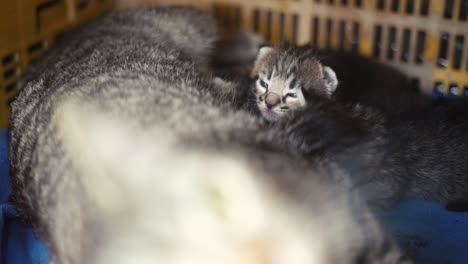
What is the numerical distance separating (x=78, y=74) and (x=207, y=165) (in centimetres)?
75

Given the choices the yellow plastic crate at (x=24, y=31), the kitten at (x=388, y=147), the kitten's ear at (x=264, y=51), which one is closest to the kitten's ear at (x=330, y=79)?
the kitten at (x=388, y=147)

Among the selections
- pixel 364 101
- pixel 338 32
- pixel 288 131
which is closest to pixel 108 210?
→ pixel 288 131

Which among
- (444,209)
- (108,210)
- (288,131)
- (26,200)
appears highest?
(288,131)

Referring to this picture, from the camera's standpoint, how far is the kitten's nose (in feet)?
7.09

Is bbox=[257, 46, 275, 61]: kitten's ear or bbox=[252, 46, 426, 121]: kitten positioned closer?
bbox=[252, 46, 426, 121]: kitten

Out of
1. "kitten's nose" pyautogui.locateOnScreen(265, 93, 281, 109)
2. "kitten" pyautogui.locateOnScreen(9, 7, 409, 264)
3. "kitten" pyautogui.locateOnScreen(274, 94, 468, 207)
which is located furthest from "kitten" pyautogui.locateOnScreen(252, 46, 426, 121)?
"kitten" pyautogui.locateOnScreen(9, 7, 409, 264)

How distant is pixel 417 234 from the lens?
82.3 inches

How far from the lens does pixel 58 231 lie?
59.6 inches

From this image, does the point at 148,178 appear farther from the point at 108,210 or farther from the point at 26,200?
the point at 26,200

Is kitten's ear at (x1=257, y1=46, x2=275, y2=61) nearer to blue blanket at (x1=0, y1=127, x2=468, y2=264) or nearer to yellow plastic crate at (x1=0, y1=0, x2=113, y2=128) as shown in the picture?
blue blanket at (x1=0, y1=127, x2=468, y2=264)

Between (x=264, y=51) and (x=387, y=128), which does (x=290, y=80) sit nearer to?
(x=264, y=51)

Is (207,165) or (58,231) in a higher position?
(207,165)

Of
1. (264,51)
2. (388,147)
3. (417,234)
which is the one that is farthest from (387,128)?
(264,51)

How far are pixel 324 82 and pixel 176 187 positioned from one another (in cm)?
111
